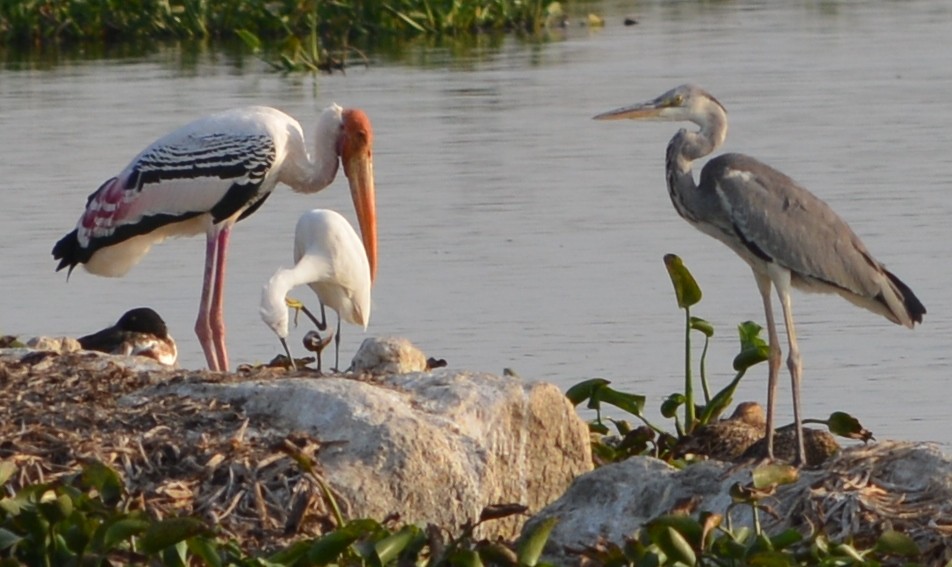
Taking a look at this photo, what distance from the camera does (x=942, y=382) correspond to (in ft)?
30.6

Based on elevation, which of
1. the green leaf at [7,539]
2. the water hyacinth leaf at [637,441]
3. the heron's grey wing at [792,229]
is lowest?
the water hyacinth leaf at [637,441]

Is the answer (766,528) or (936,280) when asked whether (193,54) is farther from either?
(766,528)

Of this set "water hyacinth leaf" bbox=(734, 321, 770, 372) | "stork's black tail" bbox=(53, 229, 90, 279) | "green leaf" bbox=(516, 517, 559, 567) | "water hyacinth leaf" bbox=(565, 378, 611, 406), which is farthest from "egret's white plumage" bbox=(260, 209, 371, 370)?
"green leaf" bbox=(516, 517, 559, 567)

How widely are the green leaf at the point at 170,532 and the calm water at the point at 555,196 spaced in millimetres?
4079

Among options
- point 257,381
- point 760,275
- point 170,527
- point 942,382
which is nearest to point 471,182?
point 942,382

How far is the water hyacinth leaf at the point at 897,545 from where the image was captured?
18.2 ft

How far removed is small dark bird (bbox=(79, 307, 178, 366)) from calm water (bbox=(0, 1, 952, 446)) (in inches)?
38.6

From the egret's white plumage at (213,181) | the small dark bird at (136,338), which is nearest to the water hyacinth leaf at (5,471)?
the small dark bird at (136,338)

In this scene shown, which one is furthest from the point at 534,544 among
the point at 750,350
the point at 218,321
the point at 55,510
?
the point at 218,321

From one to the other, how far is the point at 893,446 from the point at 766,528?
50cm

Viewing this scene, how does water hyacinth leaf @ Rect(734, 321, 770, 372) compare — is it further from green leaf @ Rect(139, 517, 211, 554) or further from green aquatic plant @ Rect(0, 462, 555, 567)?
green leaf @ Rect(139, 517, 211, 554)

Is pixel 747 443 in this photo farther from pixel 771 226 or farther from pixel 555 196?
pixel 555 196

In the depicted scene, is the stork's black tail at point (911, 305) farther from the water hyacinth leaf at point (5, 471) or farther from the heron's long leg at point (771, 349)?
the water hyacinth leaf at point (5, 471)

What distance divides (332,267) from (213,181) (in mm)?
635
